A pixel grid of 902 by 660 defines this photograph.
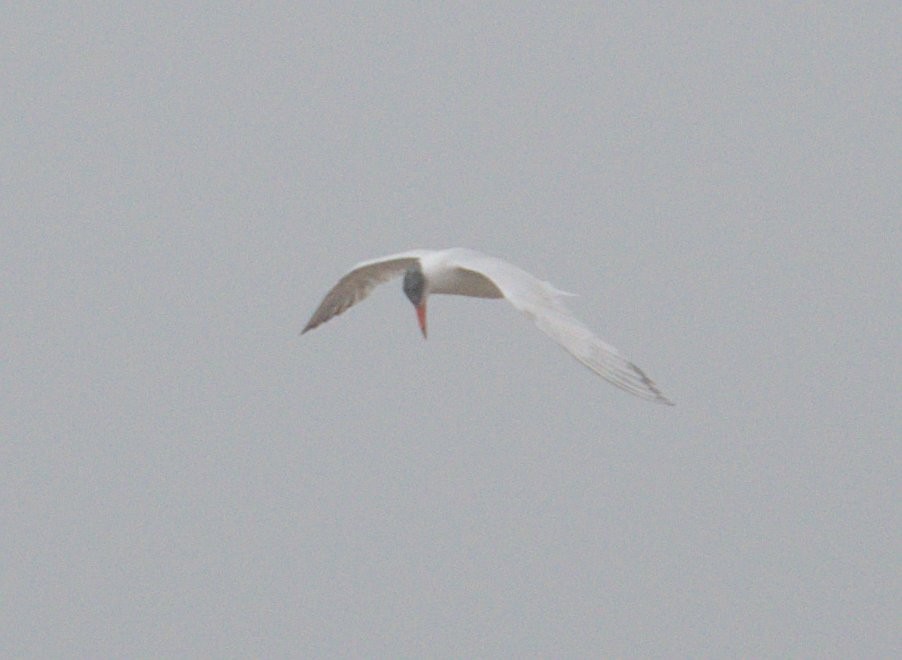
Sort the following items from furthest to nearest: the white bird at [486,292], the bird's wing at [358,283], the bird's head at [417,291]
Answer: the bird's wing at [358,283] < the bird's head at [417,291] < the white bird at [486,292]

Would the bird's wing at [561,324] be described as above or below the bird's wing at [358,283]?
below

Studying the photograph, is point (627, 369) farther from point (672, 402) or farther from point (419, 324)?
point (419, 324)

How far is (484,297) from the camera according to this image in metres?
10.1

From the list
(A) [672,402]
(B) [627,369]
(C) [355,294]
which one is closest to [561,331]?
(B) [627,369]

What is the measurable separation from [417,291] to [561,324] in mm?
2327

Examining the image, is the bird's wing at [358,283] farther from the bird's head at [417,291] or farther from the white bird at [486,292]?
the bird's head at [417,291]

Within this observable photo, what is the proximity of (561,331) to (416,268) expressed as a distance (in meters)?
2.50

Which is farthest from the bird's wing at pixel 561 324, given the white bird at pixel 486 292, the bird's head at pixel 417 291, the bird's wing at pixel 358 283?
the bird's wing at pixel 358 283

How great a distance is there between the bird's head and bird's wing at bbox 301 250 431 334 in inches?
11.2

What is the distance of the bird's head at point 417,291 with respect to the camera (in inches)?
395

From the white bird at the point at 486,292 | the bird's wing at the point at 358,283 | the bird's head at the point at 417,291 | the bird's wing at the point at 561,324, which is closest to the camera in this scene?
the bird's wing at the point at 561,324

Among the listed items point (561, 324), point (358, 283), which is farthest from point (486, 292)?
point (561, 324)

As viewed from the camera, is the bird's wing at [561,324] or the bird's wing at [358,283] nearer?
the bird's wing at [561,324]

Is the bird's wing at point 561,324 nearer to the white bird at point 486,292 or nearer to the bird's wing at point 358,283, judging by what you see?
the white bird at point 486,292
